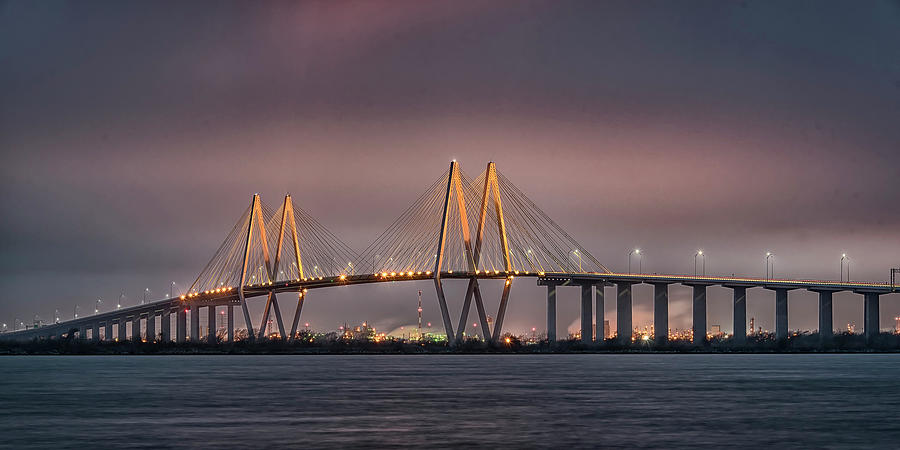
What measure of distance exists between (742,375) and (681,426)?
49.1 meters

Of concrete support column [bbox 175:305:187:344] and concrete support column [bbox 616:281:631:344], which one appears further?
concrete support column [bbox 175:305:187:344]

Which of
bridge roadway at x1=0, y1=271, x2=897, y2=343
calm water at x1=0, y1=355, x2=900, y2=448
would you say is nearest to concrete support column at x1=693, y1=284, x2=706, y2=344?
bridge roadway at x1=0, y1=271, x2=897, y2=343

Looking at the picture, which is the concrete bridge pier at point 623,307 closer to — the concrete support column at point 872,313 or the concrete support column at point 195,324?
the concrete support column at point 872,313

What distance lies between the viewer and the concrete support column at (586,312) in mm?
147125

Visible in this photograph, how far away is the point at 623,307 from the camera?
149875 millimetres

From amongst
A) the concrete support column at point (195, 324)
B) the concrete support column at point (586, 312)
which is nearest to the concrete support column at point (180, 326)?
the concrete support column at point (195, 324)

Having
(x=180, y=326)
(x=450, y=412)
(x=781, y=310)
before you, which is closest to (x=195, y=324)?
(x=180, y=326)

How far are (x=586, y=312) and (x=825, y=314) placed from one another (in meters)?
35.8

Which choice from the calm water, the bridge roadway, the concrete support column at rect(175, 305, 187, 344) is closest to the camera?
the calm water

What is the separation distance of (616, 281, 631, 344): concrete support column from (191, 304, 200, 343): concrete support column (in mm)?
66939

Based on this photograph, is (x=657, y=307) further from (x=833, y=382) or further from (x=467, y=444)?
(x=467, y=444)

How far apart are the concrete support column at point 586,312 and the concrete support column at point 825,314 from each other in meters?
32.7

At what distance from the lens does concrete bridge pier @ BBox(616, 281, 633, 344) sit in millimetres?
148625

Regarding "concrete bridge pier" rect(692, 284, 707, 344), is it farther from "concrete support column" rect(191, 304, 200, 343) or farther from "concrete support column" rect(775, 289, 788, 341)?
"concrete support column" rect(191, 304, 200, 343)
